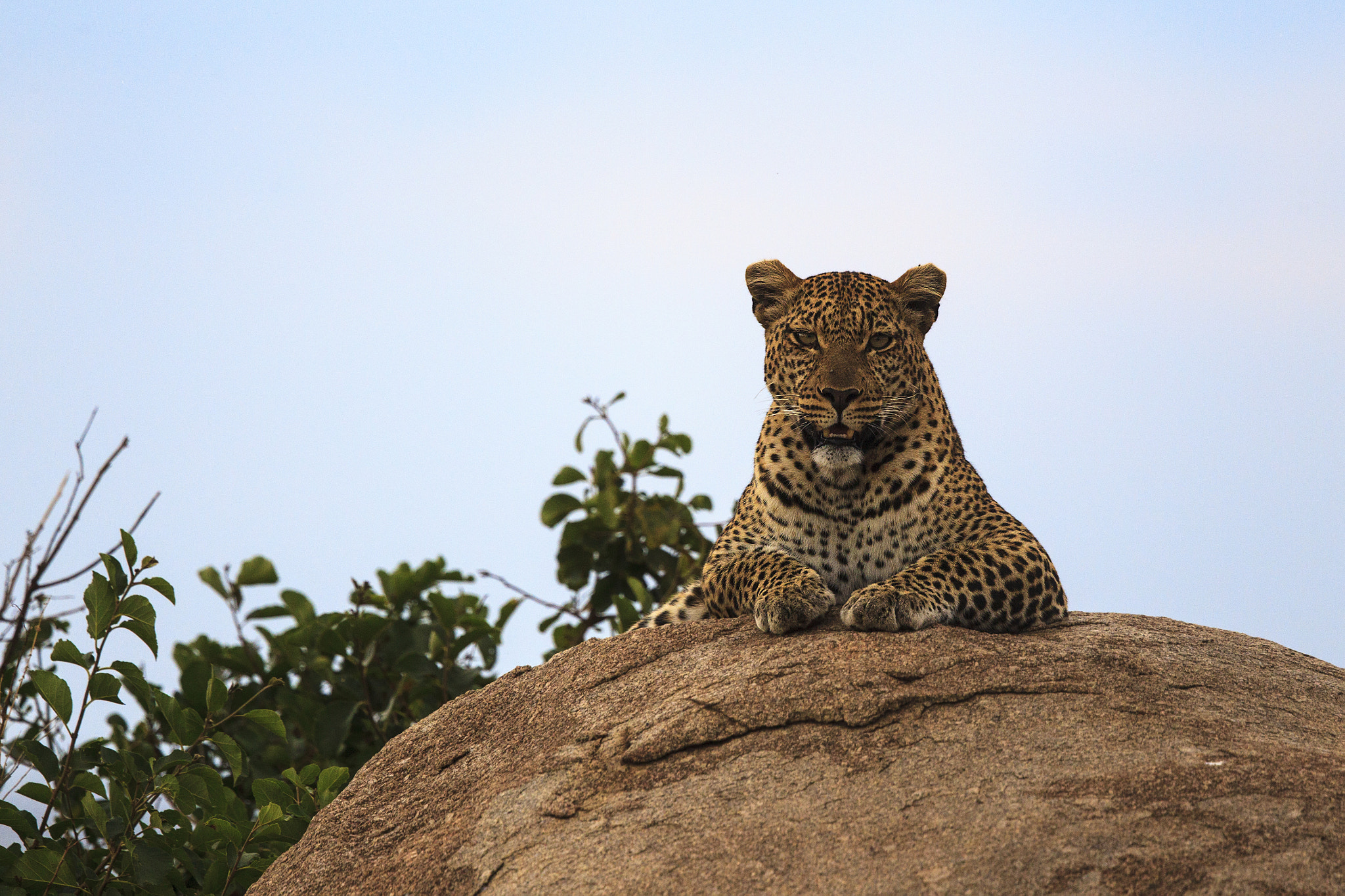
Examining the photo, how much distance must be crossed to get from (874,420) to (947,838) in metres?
3.10

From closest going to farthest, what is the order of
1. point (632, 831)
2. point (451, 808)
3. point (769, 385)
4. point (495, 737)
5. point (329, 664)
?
point (632, 831) < point (451, 808) < point (495, 737) < point (769, 385) < point (329, 664)

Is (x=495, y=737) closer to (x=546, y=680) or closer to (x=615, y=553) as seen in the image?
(x=546, y=680)

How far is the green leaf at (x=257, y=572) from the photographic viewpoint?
1148 centimetres

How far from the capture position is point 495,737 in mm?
7133

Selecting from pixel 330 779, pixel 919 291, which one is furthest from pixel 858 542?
pixel 330 779

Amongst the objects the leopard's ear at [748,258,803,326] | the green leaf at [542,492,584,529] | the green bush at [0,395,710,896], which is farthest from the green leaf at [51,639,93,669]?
the green leaf at [542,492,584,529]

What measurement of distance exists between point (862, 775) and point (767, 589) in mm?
1738

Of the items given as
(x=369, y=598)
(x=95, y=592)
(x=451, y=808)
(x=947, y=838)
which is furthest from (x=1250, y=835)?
(x=369, y=598)

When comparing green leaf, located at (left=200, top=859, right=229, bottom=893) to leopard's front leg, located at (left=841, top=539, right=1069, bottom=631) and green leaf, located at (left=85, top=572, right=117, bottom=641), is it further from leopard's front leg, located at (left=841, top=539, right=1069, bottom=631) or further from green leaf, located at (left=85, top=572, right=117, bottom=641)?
leopard's front leg, located at (left=841, top=539, right=1069, bottom=631)

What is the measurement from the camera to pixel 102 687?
661 centimetres

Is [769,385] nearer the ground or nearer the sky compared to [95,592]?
nearer the sky

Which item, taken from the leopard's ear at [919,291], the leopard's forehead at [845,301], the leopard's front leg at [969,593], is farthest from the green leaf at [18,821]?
the leopard's ear at [919,291]

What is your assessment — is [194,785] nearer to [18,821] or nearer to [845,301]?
[18,821]

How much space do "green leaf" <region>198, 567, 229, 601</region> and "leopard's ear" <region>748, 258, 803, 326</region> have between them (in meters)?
5.69
